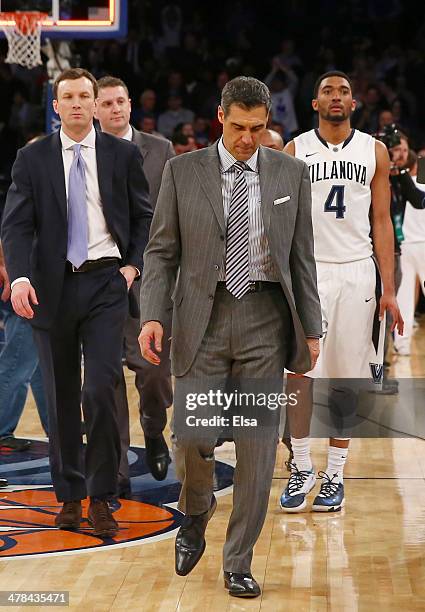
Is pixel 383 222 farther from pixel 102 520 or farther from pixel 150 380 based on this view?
pixel 102 520

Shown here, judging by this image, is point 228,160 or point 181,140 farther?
point 181,140

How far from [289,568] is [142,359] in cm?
197

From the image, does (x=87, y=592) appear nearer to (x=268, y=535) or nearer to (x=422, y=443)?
(x=268, y=535)

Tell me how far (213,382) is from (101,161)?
157 centimetres

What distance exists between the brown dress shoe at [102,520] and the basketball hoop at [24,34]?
605 cm

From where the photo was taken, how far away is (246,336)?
491cm

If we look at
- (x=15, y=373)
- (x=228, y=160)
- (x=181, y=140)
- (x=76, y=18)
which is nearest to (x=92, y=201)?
(x=228, y=160)

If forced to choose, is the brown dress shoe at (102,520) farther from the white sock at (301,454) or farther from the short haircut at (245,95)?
the short haircut at (245,95)

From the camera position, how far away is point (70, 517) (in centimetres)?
595

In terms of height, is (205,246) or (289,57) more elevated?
(205,246)

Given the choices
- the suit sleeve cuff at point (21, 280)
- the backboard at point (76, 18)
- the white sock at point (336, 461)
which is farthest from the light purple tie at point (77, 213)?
the backboard at point (76, 18)

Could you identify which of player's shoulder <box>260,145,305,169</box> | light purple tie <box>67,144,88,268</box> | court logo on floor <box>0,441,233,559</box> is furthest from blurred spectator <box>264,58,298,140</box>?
player's shoulder <box>260,145,305,169</box>

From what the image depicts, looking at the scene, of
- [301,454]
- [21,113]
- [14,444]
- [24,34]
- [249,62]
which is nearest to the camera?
[301,454]

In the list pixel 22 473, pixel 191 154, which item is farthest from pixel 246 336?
pixel 22 473
